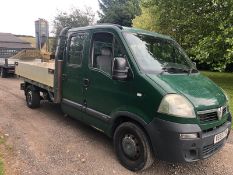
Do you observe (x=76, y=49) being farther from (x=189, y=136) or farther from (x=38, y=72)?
(x=189, y=136)

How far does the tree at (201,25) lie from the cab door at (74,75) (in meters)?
7.54

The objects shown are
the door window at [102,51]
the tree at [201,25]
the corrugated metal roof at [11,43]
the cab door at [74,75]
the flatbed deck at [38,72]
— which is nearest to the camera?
the door window at [102,51]

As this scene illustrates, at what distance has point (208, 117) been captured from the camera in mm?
4117

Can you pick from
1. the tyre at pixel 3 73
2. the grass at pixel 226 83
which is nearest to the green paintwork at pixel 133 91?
the grass at pixel 226 83

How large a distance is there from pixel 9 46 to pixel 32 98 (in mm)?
→ 15345

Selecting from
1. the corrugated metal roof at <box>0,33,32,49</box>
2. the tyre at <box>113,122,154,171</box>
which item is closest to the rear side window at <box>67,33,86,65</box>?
the tyre at <box>113,122,154,171</box>

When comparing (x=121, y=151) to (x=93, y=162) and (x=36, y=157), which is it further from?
(x=36, y=157)

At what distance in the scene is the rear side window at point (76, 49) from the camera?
5684 millimetres

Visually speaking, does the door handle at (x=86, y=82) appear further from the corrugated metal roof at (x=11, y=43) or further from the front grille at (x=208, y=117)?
the corrugated metal roof at (x=11, y=43)

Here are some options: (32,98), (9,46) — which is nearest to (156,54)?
(32,98)

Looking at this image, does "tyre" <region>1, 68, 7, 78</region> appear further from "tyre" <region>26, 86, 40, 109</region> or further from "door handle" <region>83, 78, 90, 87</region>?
"door handle" <region>83, 78, 90, 87</region>

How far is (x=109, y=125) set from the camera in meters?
4.89

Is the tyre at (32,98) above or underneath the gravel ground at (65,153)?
above

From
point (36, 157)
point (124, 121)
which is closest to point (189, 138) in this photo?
point (124, 121)
